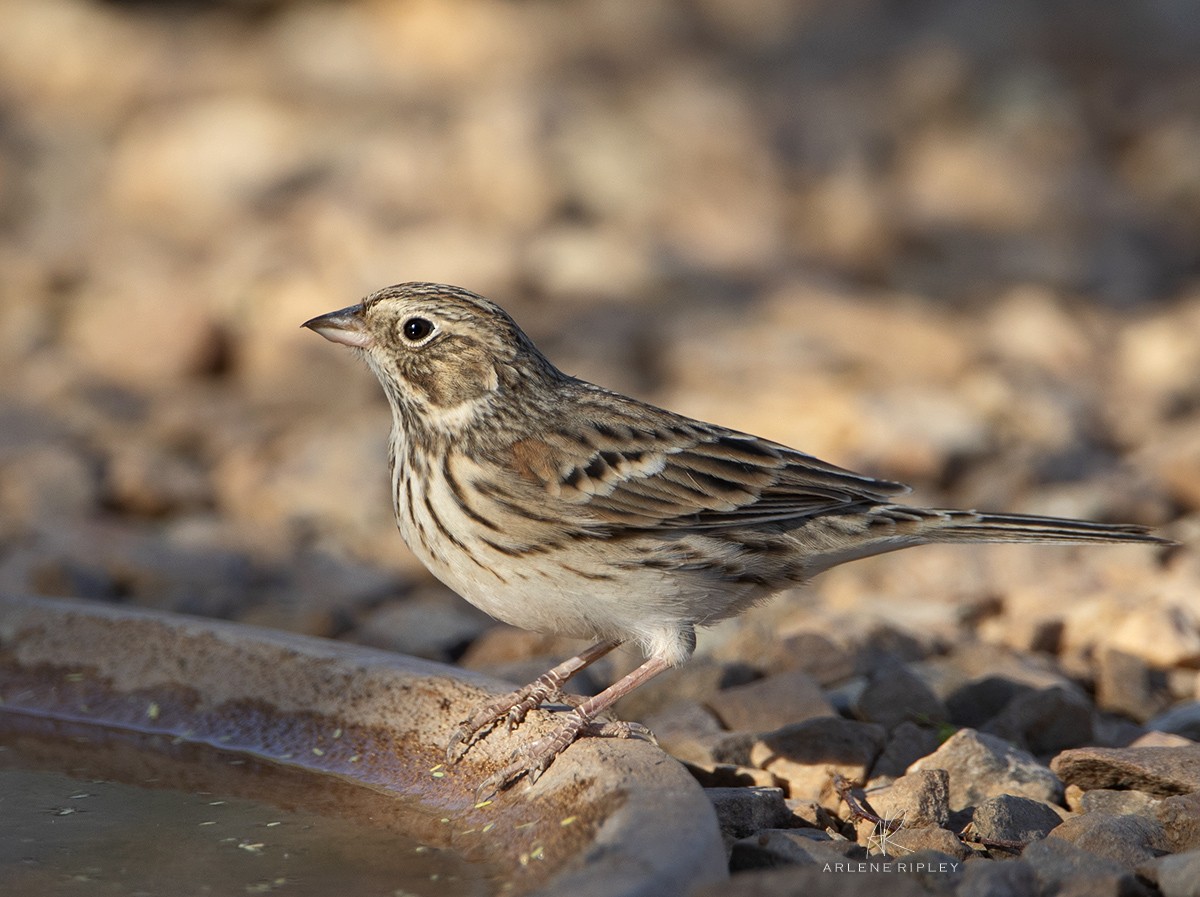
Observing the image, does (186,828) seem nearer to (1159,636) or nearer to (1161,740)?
(1161,740)

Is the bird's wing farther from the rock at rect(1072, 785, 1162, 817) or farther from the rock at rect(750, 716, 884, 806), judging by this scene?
the rock at rect(1072, 785, 1162, 817)

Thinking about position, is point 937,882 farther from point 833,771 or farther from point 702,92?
point 702,92

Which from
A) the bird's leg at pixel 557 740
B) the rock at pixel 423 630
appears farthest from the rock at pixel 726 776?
the rock at pixel 423 630

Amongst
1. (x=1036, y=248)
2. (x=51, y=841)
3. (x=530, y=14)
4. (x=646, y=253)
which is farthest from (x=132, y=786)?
(x=530, y=14)

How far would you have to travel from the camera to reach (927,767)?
474 cm

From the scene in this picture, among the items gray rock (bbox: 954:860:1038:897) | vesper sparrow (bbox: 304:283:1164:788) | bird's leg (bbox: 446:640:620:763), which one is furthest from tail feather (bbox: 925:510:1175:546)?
gray rock (bbox: 954:860:1038:897)

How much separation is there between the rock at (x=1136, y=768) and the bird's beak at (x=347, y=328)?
276cm

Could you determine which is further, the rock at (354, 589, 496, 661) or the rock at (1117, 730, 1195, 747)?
the rock at (354, 589, 496, 661)

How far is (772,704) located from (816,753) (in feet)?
1.13

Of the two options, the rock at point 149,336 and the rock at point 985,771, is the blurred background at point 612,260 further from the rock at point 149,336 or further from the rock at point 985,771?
the rock at point 985,771

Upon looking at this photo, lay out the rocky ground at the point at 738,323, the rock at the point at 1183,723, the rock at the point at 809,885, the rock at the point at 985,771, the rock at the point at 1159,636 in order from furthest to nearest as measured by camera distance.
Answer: the rock at the point at 1159,636 < the rock at the point at 1183,723 < the rocky ground at the point at 738,323 < the rock at the point at 985,771 < the rock at the point at 809,885

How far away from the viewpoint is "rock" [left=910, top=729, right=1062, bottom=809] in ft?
15.1

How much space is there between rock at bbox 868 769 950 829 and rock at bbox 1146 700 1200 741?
1.43 metres

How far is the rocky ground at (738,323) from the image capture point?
5.15 m
